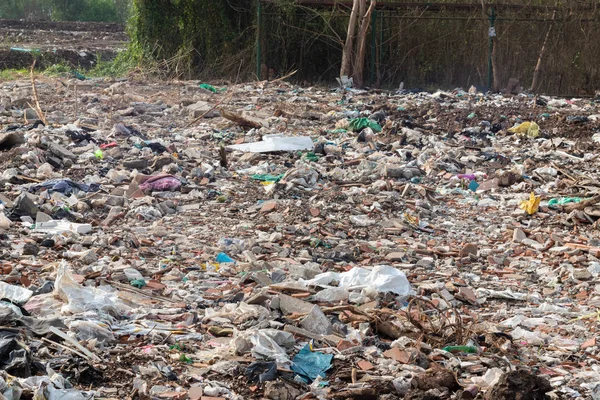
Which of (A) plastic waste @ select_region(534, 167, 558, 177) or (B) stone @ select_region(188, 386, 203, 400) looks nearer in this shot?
(B) stone @ select_region(188, 386, 203, 400)

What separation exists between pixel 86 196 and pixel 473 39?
34.8 ft

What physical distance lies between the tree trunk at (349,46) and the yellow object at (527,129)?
5206 mm

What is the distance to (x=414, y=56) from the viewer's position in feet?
52.1

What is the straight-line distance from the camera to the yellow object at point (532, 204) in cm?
704

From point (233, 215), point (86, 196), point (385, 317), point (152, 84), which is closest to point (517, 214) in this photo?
point (233, 215)

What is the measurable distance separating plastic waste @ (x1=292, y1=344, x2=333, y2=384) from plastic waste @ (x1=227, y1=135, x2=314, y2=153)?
216 inches

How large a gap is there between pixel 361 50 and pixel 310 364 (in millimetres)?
12135

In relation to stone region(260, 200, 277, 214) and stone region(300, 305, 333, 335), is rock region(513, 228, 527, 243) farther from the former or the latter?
stone region(300, 305, 333, 335)

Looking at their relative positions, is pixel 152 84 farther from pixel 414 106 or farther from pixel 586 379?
pixel 586 379

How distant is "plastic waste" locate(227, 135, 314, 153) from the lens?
9164mm

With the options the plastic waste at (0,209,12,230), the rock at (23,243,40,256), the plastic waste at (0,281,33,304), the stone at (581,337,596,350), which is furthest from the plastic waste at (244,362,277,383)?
the plastic waste at (0,209,12,230)

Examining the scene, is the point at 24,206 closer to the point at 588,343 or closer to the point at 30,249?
the point at 30,249

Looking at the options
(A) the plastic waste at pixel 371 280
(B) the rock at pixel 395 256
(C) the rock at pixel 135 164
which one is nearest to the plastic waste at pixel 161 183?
(C) the rock at pixel 135 164

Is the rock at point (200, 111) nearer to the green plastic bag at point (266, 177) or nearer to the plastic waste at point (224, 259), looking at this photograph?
the green plastic bag at point (266, 177)
